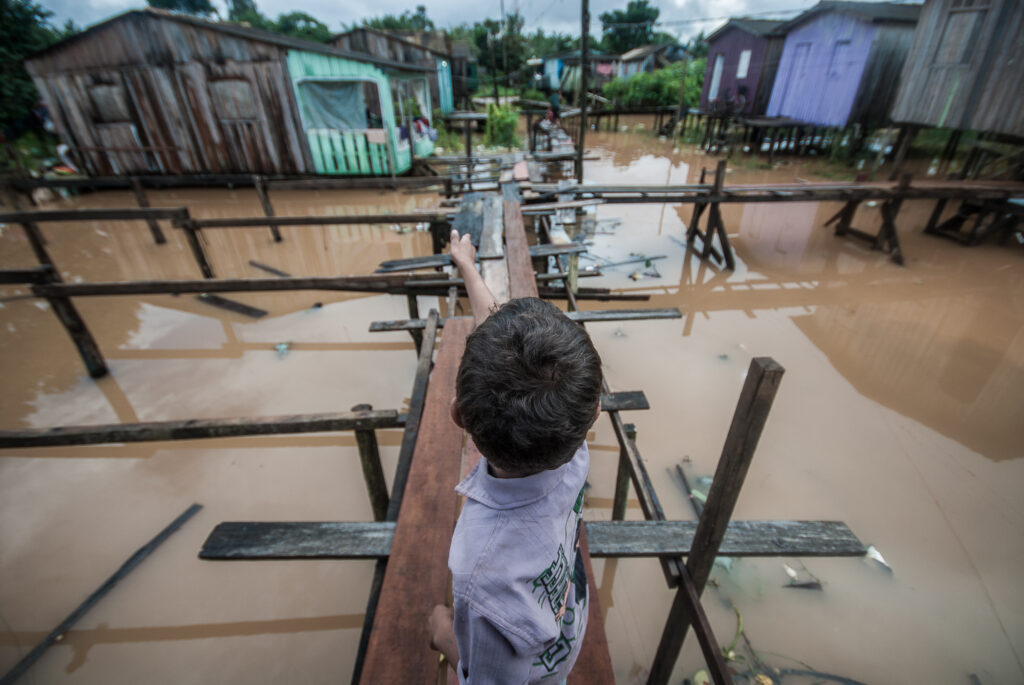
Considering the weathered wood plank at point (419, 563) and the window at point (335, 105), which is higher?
the window at point (335, 105)

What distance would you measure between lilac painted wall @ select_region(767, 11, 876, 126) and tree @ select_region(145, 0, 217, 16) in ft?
161

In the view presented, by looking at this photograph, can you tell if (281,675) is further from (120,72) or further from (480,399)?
(120,72)

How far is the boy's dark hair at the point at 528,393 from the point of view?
0.86 metres

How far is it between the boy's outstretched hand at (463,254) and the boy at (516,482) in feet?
4.24

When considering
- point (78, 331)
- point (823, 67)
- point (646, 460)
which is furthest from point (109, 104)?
point (823, 67)

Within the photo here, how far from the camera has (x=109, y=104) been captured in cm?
1321

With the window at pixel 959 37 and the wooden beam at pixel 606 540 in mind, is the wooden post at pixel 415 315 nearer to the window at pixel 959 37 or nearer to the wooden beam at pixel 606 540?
the wooden beam at pixel 606 540

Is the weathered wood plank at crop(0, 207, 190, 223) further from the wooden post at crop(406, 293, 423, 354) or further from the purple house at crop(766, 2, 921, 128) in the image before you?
the purple house at crop(766, 2, 921, 128)

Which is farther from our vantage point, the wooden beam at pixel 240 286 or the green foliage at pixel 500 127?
the green foliage at pixel 500 127

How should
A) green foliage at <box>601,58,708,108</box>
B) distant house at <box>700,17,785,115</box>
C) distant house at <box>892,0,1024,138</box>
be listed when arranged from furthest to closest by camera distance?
1. green foliage at <box>601,58,708,108</box>
2. distant house at <box>700,17,785,115</box>
3. distant house at <box>892,0,1024,138</box>

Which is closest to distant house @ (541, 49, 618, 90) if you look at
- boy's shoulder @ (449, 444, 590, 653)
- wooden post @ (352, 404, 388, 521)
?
wooden post @ (352, 404, 388, 521)

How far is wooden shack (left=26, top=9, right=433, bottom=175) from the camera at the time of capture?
481 inches

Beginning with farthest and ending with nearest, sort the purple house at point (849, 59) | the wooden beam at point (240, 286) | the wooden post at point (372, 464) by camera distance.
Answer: the purple house at point (849, 59) → the wooden beam at point (240, 286) → the wooden post at point (372, 464)

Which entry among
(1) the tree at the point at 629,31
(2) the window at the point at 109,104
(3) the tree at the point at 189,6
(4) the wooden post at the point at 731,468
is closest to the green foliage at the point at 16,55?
(2) the window at the point at 109,104
